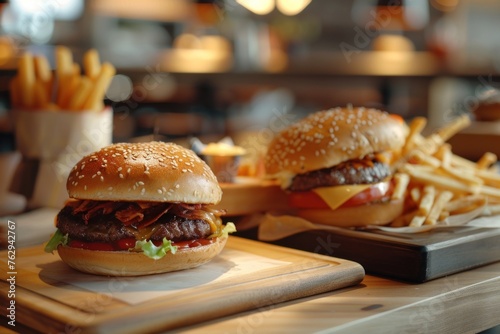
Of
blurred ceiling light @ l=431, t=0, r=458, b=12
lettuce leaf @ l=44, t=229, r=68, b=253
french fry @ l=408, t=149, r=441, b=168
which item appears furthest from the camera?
blurred ceiling light @ l=431, t=0, r=458, b=12

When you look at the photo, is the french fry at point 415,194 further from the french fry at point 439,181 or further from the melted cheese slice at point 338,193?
the melted cheese slice at point 338,193

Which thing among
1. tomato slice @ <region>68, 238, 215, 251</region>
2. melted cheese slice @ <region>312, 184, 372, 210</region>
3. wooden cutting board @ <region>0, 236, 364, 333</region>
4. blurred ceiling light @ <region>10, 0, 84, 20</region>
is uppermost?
blurred ceiling light @ <region>10, 0, 84, 20</region>

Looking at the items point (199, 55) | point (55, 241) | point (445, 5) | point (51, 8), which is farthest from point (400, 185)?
point (445, 5)

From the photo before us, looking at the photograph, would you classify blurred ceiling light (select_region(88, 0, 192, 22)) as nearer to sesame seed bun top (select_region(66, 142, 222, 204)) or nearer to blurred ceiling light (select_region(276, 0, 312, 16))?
blurred ceiling light (select_region(276, 0, 312, 16))

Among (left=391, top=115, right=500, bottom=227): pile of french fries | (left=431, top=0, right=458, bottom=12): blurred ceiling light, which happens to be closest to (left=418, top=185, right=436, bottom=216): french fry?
(left=391, top=115, right=500, bottom=227): pile of french fries

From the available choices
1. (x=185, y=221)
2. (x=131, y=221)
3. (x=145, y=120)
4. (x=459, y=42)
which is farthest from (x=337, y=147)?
(x=459, y=42)

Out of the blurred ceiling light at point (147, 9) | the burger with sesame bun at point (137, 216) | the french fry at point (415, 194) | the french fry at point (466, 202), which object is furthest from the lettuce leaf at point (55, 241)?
the blurred ceiling light at point (147, 9)

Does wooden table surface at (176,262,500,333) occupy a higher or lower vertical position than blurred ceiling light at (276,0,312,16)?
lower

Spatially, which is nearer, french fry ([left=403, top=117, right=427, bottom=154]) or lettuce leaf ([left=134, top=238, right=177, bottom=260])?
lettuce leaf ([left=134, top=238, right=177, bottom=260])

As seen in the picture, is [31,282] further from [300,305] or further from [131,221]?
[300,305]
